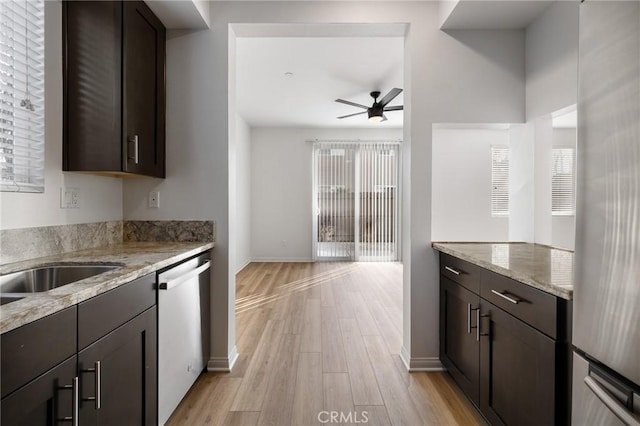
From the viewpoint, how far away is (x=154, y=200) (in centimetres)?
238

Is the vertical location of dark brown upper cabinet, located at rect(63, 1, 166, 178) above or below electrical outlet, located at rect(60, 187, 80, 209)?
above

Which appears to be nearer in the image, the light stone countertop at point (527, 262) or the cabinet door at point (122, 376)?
the cabinet door at point (122, 376)

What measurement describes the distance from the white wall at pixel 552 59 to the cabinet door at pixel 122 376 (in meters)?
2.60

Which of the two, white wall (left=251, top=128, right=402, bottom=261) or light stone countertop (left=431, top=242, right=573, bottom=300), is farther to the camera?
white wall (left=251, top=128, right=402, bottom=261)

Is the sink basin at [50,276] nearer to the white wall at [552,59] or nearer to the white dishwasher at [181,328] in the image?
the white dishwasher at [181,328]

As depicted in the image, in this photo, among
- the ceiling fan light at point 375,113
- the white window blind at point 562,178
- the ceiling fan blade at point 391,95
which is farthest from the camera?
the ceiling fan light at point 375,113

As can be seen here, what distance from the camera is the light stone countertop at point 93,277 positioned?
2.76 feet

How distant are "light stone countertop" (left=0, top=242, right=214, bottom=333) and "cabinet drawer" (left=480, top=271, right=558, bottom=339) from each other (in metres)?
1.56

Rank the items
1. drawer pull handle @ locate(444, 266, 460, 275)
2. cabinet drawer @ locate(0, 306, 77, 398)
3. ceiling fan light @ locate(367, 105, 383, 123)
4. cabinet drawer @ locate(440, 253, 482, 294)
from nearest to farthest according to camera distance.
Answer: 1. cabinet drawer @ locate(0, 306, 77, 398)
2. cabinet drawer @ locate(440, 253, 482, 294)
3. drawer pull handle @ locate(444, 266, 460, 275)
4. ceiling fan light @ locate(367, 105, 383, 123)

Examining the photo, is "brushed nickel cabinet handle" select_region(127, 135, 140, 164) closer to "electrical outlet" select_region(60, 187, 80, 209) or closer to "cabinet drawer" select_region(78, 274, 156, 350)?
"electrical outlet" select_region(60, 187, 80, 209)

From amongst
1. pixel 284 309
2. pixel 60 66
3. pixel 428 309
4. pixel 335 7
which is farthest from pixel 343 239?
pixel 60 66

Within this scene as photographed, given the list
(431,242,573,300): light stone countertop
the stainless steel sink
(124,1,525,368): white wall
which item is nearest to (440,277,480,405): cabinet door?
(124,1,525,368): white wall

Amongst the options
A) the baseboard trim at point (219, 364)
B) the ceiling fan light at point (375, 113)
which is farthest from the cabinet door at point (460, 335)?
the ceiling fan light at point (375, 113)

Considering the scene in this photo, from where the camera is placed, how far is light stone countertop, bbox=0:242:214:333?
2.76 ft
